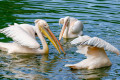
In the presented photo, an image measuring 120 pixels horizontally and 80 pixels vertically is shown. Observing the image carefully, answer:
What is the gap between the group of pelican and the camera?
6.24 m

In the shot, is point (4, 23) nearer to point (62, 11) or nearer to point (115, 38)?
point (62, 11)

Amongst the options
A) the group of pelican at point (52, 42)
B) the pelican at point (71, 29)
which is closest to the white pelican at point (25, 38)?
the group of pelican at point (52, 42)

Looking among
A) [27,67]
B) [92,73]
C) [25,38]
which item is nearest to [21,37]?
[25,38]

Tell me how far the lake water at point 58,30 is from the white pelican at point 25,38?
0.58 ft

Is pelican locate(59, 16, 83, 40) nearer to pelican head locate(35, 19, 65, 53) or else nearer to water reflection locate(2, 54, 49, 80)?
pelican head locate(35, 19, 65, 53)

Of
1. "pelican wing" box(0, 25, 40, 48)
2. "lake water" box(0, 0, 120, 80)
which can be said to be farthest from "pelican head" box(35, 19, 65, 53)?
"pelican wing" box(0, 25, 40, 48)

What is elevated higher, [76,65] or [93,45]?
[93,45]

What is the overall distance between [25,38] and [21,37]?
4.4 inches

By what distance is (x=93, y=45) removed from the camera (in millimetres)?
6176

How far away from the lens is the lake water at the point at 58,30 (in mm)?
6180

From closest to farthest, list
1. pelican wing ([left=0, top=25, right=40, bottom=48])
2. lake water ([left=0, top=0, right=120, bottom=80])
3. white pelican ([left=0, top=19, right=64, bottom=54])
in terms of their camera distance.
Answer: lake water ([left=0, top=0, right=120, bottom=80]) < pelican wing ([left=0, top=25, right=40, bottom=48]) < white pelican ([left=0, top=19, right=64, bottom=54])

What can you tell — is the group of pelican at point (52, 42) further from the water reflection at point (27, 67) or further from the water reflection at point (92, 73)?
the water reflection at point (27, 67)

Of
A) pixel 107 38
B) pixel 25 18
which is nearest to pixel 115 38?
pixel 107 38

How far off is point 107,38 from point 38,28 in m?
2.19
